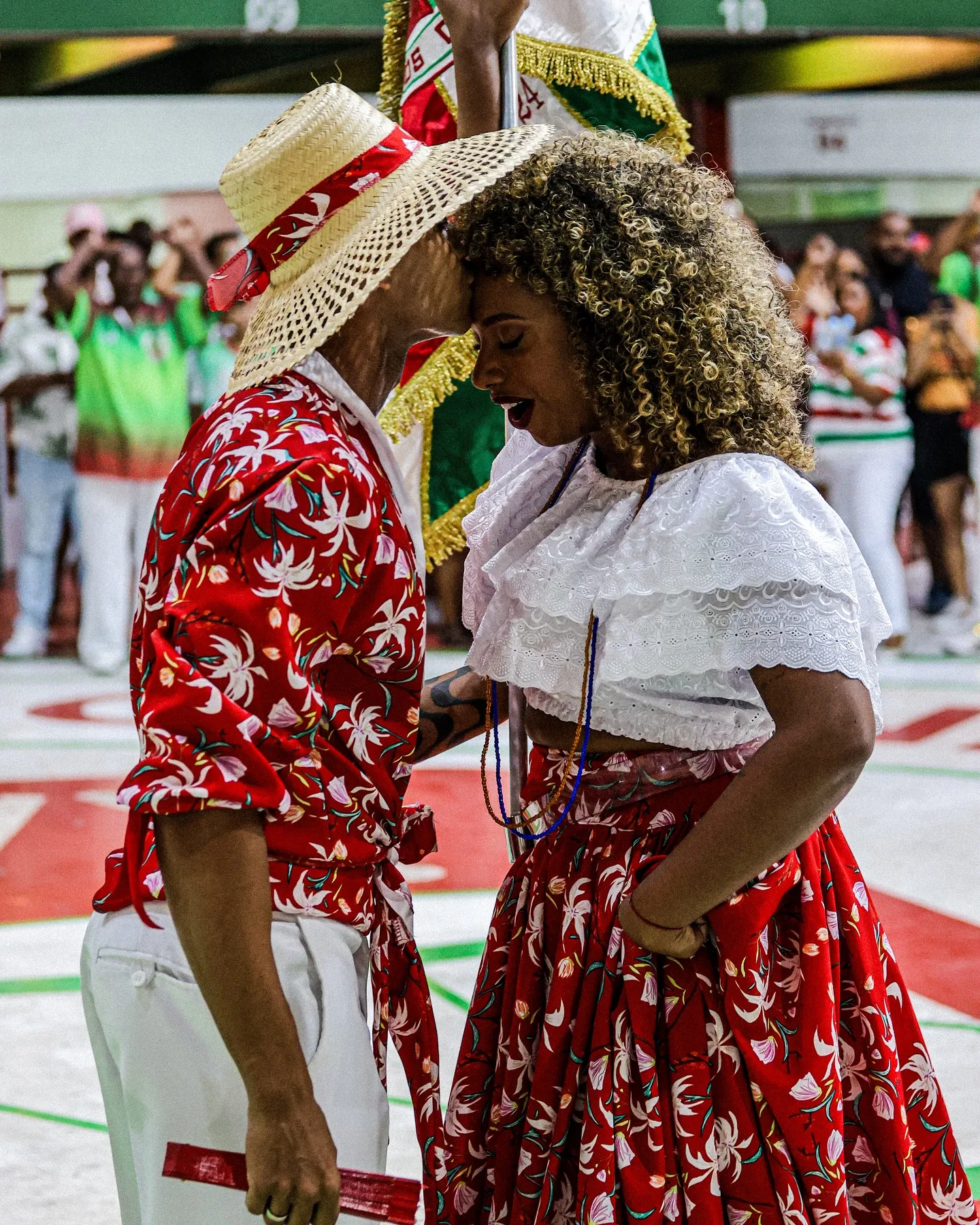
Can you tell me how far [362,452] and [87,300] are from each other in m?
7.18

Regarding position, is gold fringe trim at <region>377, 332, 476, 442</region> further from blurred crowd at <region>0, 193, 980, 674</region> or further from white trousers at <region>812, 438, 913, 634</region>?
white trousers at <region>812, 438, 913, 634</region>

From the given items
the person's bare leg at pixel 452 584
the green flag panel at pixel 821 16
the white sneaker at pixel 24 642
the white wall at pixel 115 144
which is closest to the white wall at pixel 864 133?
the green flag panel at pixel 821 16

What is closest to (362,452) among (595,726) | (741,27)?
(595,726)

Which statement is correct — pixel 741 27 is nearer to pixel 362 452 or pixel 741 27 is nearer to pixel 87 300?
pixel 87 300

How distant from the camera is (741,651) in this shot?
1.67 m

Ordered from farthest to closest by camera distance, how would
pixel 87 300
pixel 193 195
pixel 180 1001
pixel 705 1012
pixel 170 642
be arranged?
pixel 193 195, pixel 87 300, pixel 705 1012, pixel 180 1001, pixel 170 642

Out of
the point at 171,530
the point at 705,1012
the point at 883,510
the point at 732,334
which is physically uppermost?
the point at 732,334

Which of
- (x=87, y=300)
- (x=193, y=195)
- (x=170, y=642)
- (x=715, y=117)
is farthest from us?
(x=715, y=117)

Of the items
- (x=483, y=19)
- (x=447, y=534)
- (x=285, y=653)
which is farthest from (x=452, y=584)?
(x=285, y=653)

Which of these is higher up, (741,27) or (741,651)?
(741,27)

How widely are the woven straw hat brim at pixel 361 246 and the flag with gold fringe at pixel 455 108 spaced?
1009 mm

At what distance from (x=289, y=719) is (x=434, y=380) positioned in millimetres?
1349

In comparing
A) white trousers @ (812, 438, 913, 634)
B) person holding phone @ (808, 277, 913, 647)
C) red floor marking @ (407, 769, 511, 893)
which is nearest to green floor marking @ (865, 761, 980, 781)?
red floor marking @ (407, 769, 511, 893)

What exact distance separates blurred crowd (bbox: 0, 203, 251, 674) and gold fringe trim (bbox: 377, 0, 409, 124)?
17.8ft
